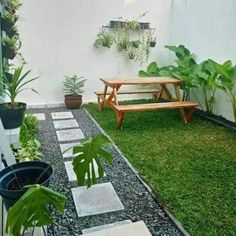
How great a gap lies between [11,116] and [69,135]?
904 mm

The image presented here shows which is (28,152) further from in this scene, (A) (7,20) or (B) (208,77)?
(B) (208,77)

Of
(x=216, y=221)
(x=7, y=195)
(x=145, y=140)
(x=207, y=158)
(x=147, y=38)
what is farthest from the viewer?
(x=147, y=38)

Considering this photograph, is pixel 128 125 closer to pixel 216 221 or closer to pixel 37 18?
pixel 216 221

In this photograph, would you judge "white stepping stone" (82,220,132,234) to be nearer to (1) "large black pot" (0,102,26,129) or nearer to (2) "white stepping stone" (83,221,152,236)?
(2) "white stepping stone" (83,221,152,236)

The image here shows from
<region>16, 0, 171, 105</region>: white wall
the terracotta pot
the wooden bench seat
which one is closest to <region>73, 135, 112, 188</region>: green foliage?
the wooden bench seat

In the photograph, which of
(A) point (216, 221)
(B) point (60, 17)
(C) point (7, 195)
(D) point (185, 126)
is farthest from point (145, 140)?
(B) point (60, 17)

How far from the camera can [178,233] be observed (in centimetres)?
166

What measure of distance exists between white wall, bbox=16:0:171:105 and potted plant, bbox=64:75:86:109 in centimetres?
11

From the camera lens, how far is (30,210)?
3.18ft

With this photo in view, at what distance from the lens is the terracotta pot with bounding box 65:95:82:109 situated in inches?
185

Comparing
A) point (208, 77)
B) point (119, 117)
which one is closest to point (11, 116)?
point (119, 117)

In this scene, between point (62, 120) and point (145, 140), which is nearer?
point (145, 140)

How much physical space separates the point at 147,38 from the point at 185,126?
222 cm

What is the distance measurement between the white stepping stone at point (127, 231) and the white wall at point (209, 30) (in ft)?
8.70
